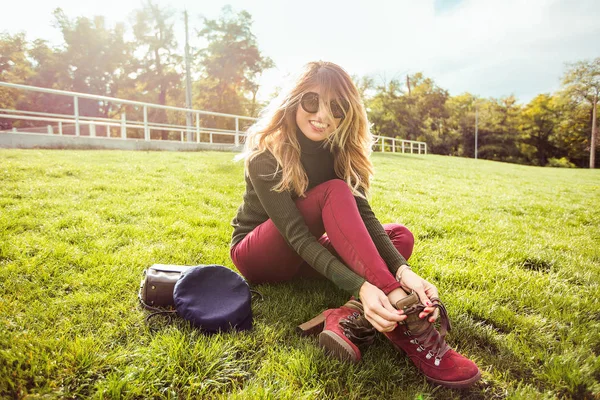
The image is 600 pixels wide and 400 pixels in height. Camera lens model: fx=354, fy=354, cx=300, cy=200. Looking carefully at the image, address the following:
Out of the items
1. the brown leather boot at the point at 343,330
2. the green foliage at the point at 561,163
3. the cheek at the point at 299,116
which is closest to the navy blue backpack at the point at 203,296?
the brown leather boot at the point at 343,330

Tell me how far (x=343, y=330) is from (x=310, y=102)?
1.33m

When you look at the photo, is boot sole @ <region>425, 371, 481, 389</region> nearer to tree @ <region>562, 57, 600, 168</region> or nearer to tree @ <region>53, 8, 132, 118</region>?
tree @ <region>53, 8, 132, 118</region>

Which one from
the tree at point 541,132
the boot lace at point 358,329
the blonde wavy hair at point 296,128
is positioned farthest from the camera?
the tree at point 541,132

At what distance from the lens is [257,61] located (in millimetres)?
27625

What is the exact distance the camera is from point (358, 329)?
5.61 feet

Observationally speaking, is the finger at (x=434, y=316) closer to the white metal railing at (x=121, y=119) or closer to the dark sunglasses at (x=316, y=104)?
the dark sunglasses at (x=316, y=104)

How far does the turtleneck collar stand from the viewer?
7.63ft

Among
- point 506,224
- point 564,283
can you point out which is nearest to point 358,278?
point 564,283

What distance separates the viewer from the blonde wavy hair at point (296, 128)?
6.98 ft

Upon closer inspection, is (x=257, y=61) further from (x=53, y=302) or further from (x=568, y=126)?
(x=568, y=126)

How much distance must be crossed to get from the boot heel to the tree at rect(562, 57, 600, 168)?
43562 millimetres

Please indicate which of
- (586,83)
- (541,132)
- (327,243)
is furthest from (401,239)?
(541,132)

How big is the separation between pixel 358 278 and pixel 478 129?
50.9 meters

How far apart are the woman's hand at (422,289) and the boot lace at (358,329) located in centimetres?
27
